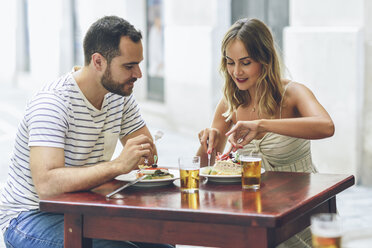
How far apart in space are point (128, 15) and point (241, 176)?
367 inches

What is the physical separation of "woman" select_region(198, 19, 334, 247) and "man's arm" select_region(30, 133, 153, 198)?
61 cm

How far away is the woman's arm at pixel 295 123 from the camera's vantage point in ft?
10.9

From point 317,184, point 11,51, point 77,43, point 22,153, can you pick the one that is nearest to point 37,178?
point 22,153

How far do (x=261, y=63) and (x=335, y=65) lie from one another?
3142mm

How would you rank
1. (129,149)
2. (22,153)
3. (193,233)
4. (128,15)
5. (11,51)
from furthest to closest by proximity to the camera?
(11,51)
(128,15)
(22,153)
(129,149)
(193,233)

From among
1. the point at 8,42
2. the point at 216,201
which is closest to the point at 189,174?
the point at 216,201

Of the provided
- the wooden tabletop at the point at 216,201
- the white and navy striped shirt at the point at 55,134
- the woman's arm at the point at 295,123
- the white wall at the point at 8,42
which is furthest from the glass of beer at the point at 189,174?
the white wall at the point at 8,42

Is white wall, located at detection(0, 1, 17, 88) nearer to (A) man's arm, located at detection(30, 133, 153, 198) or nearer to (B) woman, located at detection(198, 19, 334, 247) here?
(B) woman, located at detection(198, 19, 334, 247)

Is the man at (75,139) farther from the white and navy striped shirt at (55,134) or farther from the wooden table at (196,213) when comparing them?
the wooden table at (196,213)

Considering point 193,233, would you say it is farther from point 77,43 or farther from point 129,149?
point 77,43

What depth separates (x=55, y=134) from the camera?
3104 mm

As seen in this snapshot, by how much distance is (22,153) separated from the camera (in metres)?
3.26

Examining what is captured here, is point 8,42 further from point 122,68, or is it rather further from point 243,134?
point 243,134

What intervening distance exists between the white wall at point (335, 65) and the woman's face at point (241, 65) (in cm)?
301
